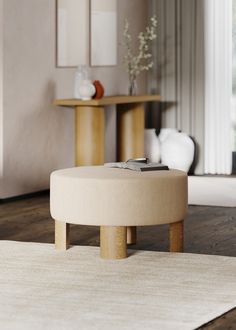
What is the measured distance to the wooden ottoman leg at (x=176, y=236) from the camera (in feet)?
17.0

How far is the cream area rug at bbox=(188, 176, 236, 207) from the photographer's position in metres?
7.25

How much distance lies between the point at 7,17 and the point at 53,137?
1.18 meters

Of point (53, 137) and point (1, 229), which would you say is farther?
point (53, 137)

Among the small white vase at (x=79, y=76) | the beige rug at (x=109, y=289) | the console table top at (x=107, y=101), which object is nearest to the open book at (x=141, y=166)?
the beige rug at (x=109, y=289)

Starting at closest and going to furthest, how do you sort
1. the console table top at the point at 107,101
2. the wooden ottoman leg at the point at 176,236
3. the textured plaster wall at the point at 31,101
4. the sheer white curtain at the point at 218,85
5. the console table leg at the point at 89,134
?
the wooden ottoman leg at the point at 176,236 → the textured plaster wall at the point at 31,101 → the console table top at the point at 107,101 → the console table leg at the point at 89,134 → the sheer white curtain at the point at 218,85

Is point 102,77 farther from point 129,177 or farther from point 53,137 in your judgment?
point 129,177

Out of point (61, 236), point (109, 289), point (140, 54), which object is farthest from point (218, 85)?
point (109, 289)

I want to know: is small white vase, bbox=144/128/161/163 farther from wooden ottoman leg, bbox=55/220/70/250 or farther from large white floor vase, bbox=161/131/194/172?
wooden ottoman leg, bbox=55/220/70/250

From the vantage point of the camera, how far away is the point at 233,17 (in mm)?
8992

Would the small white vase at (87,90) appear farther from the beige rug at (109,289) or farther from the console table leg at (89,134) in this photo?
the beige rug at (109,289)

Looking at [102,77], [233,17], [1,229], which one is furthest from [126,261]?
[233,17]

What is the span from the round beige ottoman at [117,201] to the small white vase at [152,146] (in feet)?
13.0

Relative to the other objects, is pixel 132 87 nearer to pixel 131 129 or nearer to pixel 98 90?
pixel 131 129

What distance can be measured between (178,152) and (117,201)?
13.2 feet
